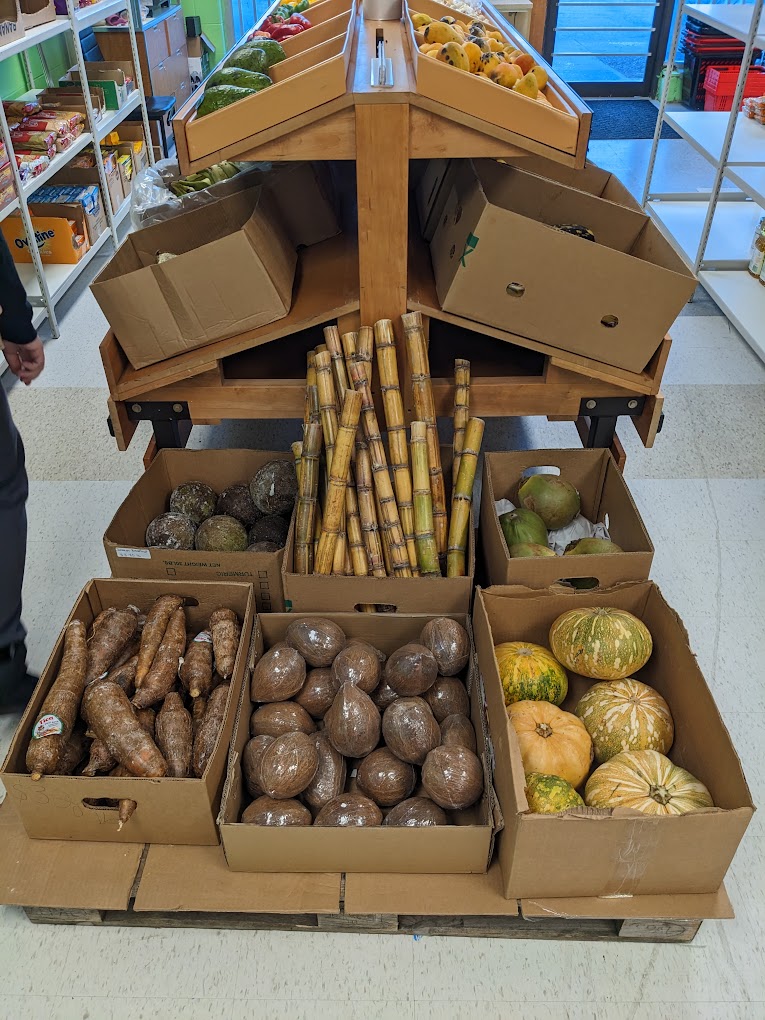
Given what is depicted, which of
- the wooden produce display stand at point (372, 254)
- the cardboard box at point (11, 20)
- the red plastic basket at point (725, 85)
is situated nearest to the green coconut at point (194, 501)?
the wooden produce display stand at point (372, 254)

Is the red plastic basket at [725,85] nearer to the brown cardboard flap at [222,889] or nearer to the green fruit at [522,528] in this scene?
the green fruit at [522,528]

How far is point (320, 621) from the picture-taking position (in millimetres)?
1885

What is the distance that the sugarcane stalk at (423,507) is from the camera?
2.03m

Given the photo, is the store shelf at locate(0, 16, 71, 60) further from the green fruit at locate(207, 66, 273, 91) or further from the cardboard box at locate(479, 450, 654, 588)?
the cardboard box at locate(479, 450, 654, 588)

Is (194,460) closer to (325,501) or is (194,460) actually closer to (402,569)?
(325,501)

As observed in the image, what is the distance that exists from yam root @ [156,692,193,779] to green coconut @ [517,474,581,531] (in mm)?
1112

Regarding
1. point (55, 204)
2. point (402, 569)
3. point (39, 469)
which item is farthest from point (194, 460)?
point (55, 204)

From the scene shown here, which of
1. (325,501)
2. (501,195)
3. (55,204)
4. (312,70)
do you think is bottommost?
(55,204)

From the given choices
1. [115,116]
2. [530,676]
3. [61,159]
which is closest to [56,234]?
[61,159]

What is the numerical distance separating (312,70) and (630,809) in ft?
5.32

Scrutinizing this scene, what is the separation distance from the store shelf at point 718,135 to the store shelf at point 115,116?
11.1 feet

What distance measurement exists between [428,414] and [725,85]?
5979 mm

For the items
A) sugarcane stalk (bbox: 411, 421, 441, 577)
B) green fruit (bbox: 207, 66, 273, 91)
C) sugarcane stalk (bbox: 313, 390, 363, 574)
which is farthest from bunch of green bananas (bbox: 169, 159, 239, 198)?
sugarcane stalk (bbox: 411, 421, 441, 577)

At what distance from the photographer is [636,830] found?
1411mm
